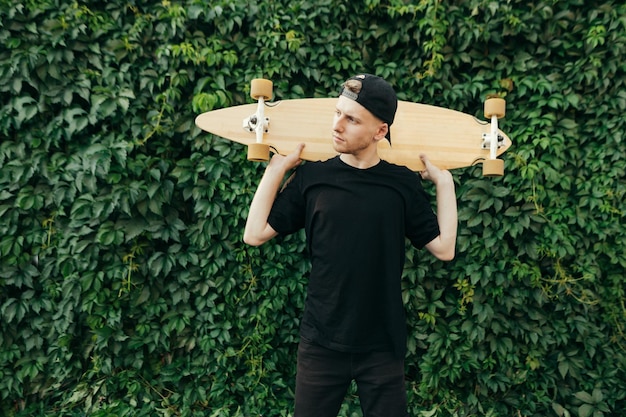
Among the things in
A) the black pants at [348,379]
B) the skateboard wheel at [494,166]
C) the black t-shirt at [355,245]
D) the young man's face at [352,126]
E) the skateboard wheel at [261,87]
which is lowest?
the black pants at [348,379]

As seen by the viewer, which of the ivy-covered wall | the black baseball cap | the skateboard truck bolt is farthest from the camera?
the ivy-covered wall

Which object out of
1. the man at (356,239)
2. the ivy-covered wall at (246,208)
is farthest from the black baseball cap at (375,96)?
the ivy-covered wall at (246,208)

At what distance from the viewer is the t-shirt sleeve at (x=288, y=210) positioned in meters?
1.93

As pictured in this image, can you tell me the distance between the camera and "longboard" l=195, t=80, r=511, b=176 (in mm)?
2004

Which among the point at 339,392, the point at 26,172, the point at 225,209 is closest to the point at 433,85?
the point at 225,209

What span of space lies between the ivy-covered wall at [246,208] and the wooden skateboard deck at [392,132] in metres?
0.85

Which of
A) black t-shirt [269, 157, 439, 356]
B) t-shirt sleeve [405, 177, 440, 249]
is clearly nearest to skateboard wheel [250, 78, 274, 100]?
black t-shirt [269, 157, 439, 356]

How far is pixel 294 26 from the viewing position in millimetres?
2932

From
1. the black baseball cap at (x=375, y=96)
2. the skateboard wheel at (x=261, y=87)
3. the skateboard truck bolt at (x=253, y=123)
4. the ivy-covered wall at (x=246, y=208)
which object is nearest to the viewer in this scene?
the black baseball cap at (x=375, y=96)

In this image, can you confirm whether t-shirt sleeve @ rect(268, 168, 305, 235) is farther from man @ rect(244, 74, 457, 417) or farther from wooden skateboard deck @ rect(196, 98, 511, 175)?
wooden skateboard deck @ rect(196, 98, 511, 175)

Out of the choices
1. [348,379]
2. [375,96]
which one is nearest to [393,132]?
[375,96]

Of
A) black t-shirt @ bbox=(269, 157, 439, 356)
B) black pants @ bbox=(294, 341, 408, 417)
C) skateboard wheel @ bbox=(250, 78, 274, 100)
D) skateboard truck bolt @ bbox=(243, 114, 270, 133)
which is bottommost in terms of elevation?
black pants @ bbox=(294, 341, 408, 417)

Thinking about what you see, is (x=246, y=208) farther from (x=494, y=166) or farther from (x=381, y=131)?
(x=494, y=166)

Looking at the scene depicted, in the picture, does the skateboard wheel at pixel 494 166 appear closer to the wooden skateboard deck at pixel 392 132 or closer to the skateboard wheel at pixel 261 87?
the wooden skateboard deck at pixel 392 132
